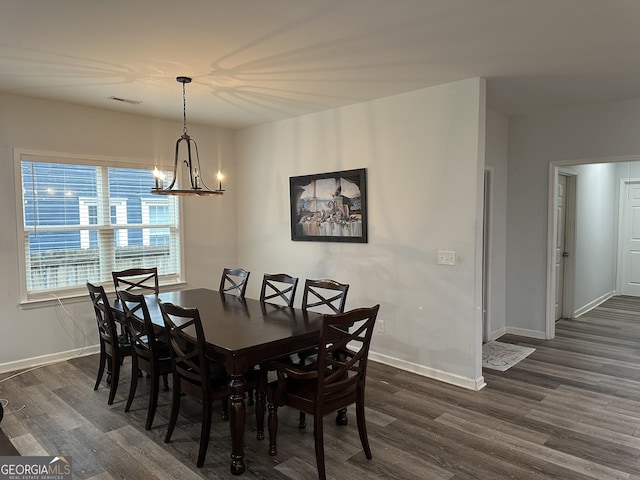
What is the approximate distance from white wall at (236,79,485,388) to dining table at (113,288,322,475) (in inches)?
50.2

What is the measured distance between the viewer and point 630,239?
777 cm

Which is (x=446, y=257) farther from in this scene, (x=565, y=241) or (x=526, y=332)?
(x=565, y=241)

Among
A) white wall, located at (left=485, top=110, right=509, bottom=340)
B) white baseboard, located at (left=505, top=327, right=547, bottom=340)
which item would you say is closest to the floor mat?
white wall, located at (left=485, top=110, right=509, bottom=340)

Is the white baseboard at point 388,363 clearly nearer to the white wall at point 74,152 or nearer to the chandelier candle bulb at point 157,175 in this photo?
the white wall at point 74,152

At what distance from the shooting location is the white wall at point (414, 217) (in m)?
3.76

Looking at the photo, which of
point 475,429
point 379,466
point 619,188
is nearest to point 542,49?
point 475,429

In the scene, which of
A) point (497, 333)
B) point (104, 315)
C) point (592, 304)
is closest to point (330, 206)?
point (104, 315)

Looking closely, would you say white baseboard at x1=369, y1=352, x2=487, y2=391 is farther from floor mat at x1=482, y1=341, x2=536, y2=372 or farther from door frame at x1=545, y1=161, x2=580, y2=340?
door frame at x1=545, y1=161, x2=580, y2=340

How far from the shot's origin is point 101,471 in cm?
255

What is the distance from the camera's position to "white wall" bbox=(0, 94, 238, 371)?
415 cm

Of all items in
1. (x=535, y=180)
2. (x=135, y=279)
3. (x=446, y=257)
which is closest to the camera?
(x=446, y=257)

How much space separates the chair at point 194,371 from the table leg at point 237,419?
0.59 ft

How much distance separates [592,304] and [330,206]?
492 cm

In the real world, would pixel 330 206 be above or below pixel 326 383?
above
